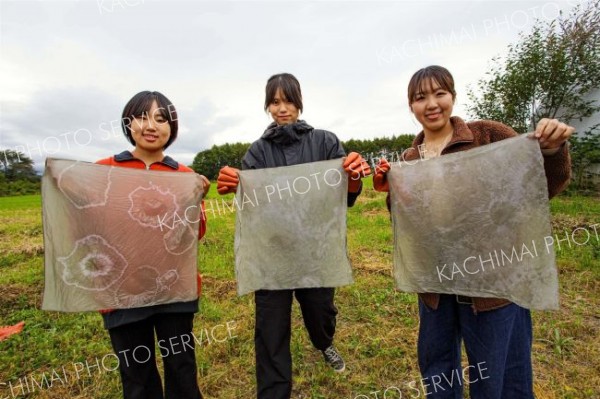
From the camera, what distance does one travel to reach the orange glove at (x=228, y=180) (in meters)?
2.15

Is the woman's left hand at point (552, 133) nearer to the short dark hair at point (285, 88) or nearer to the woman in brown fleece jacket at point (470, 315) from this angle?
the woman in brown fleece jacket at point (470, 315)

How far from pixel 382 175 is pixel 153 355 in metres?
1.87

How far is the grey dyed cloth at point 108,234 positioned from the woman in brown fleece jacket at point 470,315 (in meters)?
1.39

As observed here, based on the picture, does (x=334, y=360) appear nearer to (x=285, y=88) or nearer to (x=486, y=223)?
(x=486, y=223)

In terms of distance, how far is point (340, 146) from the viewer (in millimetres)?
2436

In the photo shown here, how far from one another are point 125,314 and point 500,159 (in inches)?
91.5

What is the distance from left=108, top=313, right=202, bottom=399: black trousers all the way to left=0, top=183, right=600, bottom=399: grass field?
2.41ft

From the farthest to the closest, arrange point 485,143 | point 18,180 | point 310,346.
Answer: point 18,180
point 310,346
point 485,143

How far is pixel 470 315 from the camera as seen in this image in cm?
181

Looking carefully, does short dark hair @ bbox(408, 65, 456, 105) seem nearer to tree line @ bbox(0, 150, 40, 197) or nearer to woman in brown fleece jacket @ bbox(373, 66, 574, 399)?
woman in brown fleece jacket @ bbox(373, 66, 574, 399)

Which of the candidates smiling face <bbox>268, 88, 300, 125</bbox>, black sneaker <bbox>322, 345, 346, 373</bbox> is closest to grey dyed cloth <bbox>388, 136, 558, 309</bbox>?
smiling face <bbox>268, 88, 300, 125</bbox>

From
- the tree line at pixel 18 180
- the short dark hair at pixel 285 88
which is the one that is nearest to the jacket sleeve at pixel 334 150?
the short dark hair at pixel 285 88

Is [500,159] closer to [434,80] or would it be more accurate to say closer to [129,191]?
[434,80]

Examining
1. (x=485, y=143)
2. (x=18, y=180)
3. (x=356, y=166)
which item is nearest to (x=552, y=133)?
(x=485, y=143)
